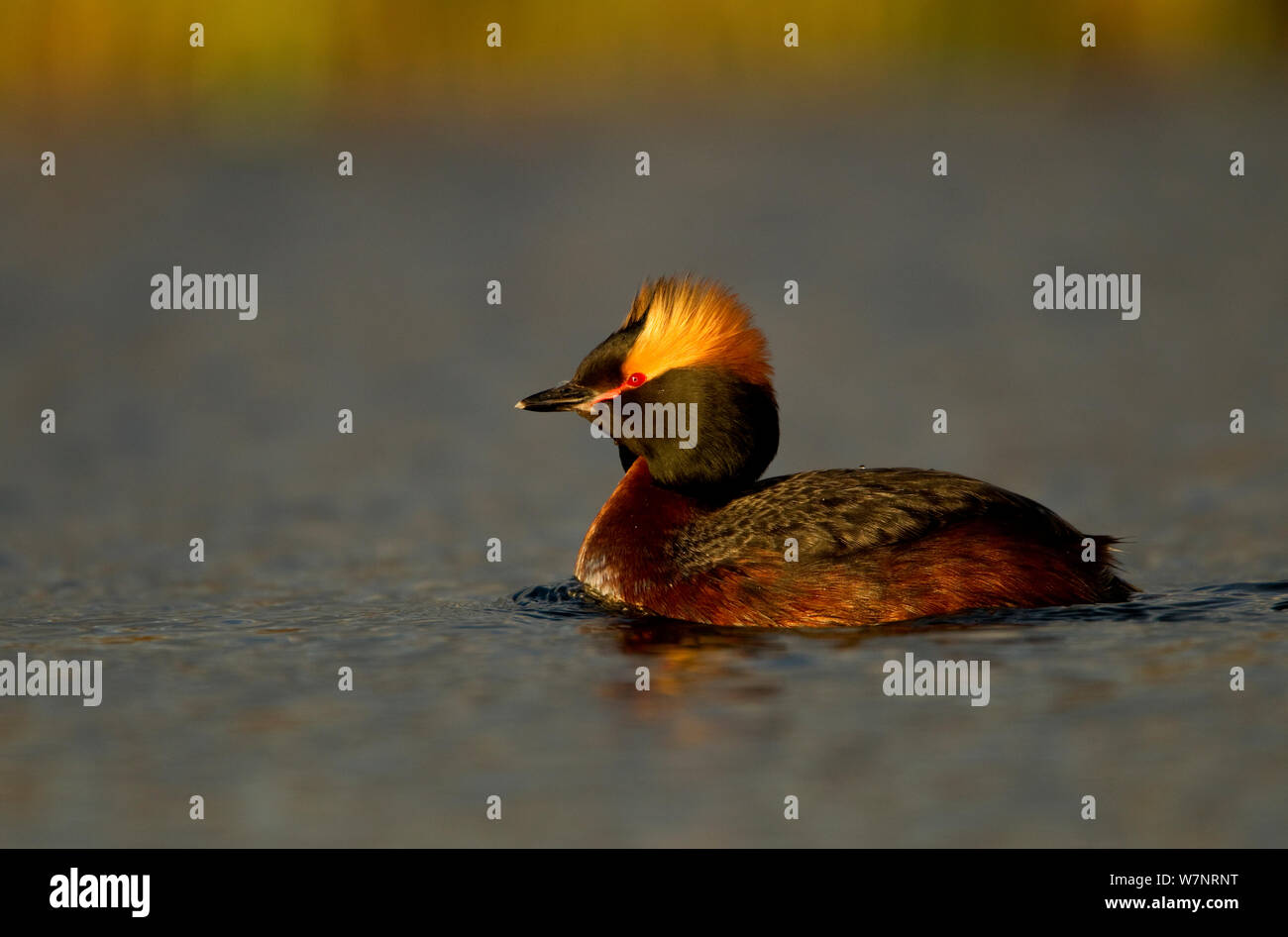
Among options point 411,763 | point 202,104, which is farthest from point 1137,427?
point 202,104

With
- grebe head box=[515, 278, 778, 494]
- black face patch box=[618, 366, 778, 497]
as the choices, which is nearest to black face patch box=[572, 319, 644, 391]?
grebe head box=[515, 278, 778, 494]

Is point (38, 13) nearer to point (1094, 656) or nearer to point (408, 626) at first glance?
point (408, 626)

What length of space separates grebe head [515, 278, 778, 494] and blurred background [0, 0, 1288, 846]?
1004mm

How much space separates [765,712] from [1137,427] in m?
6.91

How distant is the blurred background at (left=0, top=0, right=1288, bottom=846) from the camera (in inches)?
297

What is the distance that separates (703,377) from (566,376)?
4998mm

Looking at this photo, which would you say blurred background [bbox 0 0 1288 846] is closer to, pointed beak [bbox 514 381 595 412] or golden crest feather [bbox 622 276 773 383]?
pointed beak [bbox 514 381 595 412]

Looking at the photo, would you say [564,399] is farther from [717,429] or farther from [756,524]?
[756,524]

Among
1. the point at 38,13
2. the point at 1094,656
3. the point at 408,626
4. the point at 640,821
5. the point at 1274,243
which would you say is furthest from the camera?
the point at 38,13

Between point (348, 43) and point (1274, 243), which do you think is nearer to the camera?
point (1274, 243)

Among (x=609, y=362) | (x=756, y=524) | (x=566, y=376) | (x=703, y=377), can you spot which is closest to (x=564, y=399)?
(x=609, y=362)

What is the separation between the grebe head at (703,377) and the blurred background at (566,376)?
1004 millimetres

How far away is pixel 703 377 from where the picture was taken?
10570 millimetres

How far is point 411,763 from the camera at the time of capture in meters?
7.68
